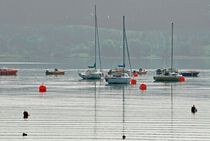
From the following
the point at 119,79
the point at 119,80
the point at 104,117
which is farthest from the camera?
the point at 119,80

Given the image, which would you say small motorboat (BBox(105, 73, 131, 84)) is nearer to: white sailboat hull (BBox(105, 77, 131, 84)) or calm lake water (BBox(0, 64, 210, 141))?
white sailboat hull (BBox(105, 77, 131, 84))

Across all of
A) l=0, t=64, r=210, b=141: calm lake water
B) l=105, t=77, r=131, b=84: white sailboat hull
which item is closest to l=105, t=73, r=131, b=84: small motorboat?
l=105, t=77, r=131, b=84: white sailboat hull

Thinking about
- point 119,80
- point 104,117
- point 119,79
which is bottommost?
point 104,117

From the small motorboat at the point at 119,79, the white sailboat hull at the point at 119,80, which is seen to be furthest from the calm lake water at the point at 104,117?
the small motorboat at the point at 119,79

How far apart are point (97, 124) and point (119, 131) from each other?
284 inches

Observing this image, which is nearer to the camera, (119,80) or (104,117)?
(104,117)

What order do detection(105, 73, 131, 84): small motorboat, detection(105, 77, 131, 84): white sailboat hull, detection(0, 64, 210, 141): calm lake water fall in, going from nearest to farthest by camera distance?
detection(0, 64, 210, 141): calm lake water, detection(105, 77, 131, 84): white sailboat hull, detection(105, 73, 131, 84): small motorboat

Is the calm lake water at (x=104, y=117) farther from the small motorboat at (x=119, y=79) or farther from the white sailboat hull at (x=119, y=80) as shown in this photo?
the small motorboat at (x=119, y=79)

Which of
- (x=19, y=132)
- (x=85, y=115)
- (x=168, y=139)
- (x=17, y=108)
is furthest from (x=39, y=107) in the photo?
(x=168, y=139)

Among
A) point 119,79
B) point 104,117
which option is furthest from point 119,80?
point 104,117

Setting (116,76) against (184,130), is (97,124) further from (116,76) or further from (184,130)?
(116,76)

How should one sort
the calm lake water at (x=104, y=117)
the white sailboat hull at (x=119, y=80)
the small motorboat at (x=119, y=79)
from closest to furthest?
1. the calm lake water at (x=104, y=117)
2. the white sailboat hull at (x=119, y=80)
3. the small motorboat at (x=119, y=79)

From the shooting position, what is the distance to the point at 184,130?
79.4 metres

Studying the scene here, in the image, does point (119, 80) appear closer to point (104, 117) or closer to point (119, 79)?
point (119, 79)
